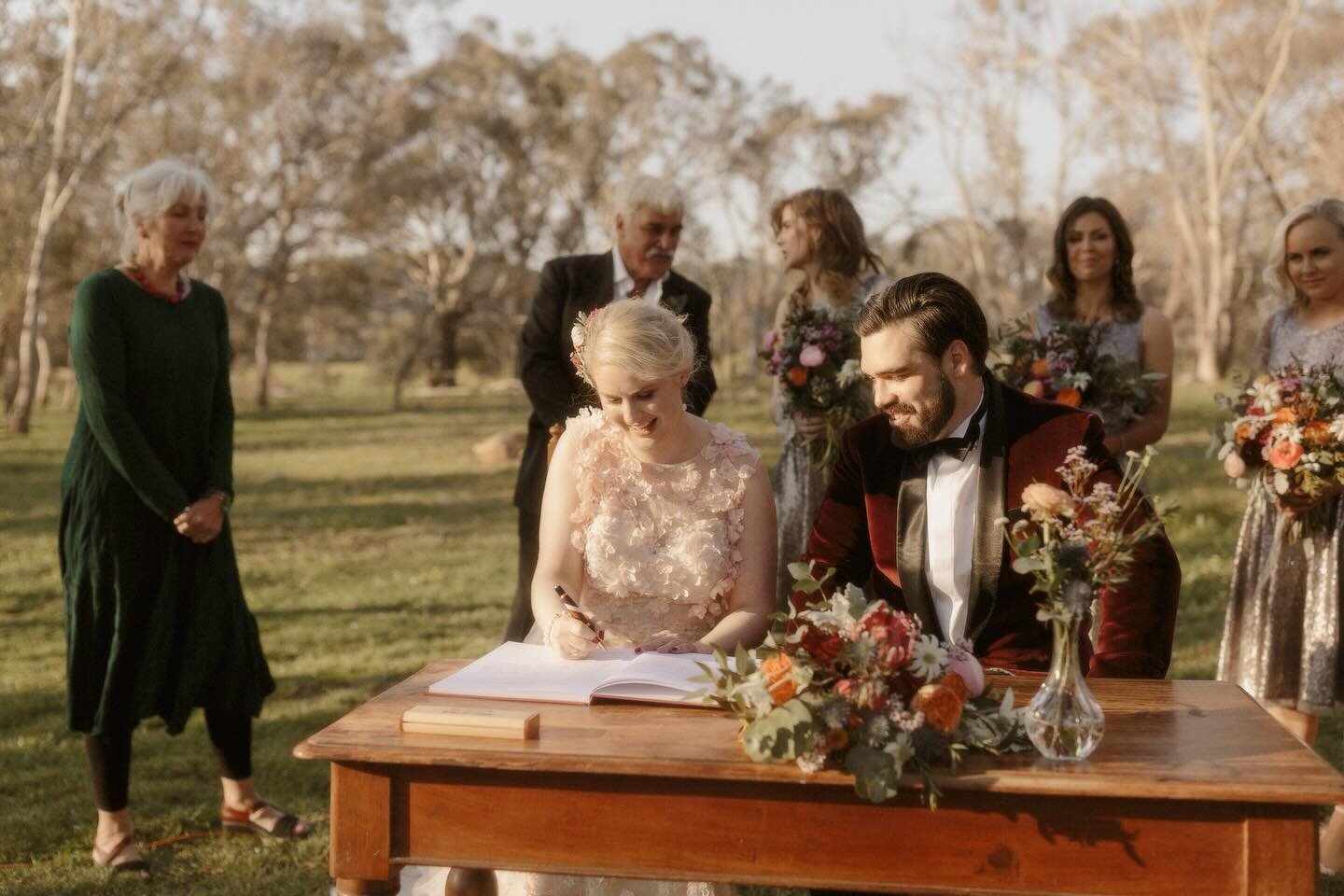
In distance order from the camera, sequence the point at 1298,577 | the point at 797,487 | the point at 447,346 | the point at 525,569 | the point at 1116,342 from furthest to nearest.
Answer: the point at 447,346
the point at 525,569
the point at 797,487
the point at 1116,342
the point at 1298,577

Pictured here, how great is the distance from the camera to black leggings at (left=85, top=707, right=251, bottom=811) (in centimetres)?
443

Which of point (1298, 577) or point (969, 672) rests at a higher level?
point (969, 672)

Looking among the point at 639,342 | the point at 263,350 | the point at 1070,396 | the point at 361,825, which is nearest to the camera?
the point at 361,825

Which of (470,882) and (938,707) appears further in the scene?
(470,882)

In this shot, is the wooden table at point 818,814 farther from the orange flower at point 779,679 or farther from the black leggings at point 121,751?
the black leggings at point 121,751

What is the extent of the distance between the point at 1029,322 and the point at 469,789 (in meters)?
3.39

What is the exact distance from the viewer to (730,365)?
41906mm

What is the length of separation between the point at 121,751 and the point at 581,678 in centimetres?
230

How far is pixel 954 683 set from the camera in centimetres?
234

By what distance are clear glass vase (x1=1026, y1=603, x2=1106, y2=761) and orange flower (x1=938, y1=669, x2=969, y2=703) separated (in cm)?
15

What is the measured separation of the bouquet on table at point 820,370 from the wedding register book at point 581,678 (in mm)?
2080

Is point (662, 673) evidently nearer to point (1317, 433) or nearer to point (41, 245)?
point (1317, 433)

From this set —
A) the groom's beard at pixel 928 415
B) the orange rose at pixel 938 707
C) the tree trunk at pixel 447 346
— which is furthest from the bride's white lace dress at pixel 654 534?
the tree trunk at pixel 447 346

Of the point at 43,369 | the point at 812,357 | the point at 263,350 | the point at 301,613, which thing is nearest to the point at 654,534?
the point at 812,357
